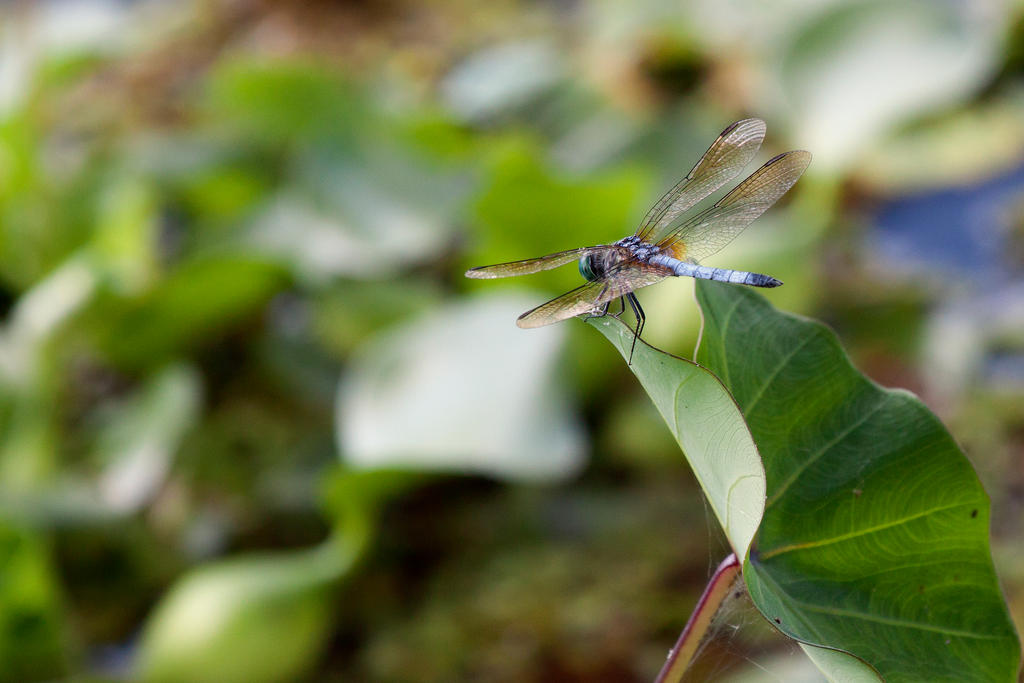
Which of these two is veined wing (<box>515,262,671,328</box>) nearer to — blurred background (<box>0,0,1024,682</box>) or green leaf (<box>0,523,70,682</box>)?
blurred background (<box>0,0,1024,682</box>)

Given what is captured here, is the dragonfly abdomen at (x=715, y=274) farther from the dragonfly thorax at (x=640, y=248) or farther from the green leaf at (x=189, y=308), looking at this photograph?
the green leaf at (x=189, y=308)

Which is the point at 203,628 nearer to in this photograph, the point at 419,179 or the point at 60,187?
the point at 419,179

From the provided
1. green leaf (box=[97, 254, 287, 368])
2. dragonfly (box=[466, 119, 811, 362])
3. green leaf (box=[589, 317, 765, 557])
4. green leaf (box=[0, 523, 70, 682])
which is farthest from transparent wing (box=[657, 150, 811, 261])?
green leaf (box=[97, 254, 287, 368])

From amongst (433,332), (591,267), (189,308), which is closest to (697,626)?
(591,267)

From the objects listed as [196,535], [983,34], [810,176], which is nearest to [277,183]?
[196,535]

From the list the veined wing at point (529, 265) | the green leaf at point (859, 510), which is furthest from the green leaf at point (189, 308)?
the green leaf at point (859, 510)

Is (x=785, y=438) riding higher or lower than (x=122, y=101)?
lower
